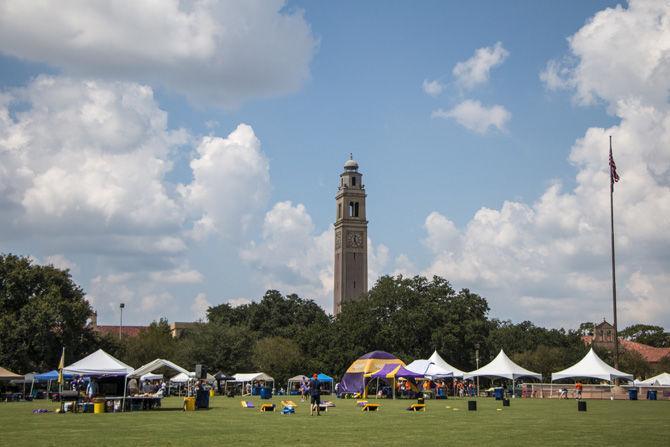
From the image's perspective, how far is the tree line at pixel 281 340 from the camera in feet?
210

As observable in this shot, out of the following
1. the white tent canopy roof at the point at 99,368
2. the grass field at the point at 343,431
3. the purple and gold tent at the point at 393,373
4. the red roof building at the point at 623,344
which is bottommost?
the grass field at the point at 343,431

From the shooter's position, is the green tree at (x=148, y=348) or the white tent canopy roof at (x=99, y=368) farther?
the green tree at (x=148, y=348)

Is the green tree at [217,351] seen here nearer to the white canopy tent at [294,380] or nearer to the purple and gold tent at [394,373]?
the white canopy tent at [294,380]

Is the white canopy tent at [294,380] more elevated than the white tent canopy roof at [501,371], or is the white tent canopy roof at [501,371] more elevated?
the white tent canopy roof at [501,371]

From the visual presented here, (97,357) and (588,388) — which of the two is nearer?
(97,357)

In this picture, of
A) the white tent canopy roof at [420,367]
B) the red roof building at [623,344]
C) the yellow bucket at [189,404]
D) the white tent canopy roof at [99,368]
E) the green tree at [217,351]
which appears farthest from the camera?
the red roof building at [623,344]

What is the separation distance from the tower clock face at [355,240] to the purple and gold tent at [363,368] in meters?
82.3

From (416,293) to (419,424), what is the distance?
6065cm

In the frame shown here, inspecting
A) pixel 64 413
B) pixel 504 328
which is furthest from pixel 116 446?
pixel 504 328

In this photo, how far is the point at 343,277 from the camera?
465 ft

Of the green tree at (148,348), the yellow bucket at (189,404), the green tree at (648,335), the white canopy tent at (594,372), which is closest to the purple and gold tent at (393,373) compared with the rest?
the white canopy tent at (594,372)

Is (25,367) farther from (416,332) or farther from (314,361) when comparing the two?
(416,332)

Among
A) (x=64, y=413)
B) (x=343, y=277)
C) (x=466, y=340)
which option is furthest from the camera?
(x=343, y=277)

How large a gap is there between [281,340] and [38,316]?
36.6m
